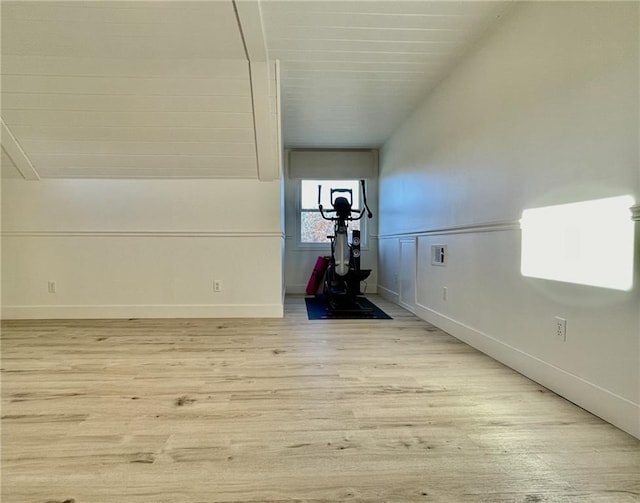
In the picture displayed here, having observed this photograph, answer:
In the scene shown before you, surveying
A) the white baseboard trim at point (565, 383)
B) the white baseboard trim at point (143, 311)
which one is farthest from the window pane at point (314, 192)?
the white baseboard trim at point (565, 383)

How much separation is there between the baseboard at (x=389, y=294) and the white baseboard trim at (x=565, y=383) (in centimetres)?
167

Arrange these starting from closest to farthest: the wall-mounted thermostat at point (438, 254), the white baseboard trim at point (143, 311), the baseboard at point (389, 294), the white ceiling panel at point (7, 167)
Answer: the wall-mounted thermostat at point (438, 254) → the white ceiling panel at point (7, 167) → the white baseboard trim at point (143, 311) → the baseboard at point (389, 294)

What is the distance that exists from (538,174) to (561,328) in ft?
2.69

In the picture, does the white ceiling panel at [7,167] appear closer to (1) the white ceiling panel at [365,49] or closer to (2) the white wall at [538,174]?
(1) the white ceiling panel at [365,49]

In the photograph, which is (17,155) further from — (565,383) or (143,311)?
(565,383)

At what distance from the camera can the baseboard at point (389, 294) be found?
423cm

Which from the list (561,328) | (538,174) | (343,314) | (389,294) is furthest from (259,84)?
(389,294)

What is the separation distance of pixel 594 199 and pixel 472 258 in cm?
104

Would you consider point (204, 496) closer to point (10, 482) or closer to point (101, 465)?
point (101, 465)

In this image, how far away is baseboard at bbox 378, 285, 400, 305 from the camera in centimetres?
423

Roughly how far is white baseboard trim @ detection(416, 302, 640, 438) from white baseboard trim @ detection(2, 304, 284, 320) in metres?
2.00

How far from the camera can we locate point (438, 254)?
303 cm

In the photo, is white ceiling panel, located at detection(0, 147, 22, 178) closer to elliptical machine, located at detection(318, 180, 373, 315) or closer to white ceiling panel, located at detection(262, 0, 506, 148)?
white ceiling panel, located at detection(262, 0, 506, 148)

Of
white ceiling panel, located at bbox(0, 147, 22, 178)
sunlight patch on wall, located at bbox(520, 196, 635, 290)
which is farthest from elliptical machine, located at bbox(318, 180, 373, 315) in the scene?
white ceiling panel, located at bbox(0, 147, 22, 178)
